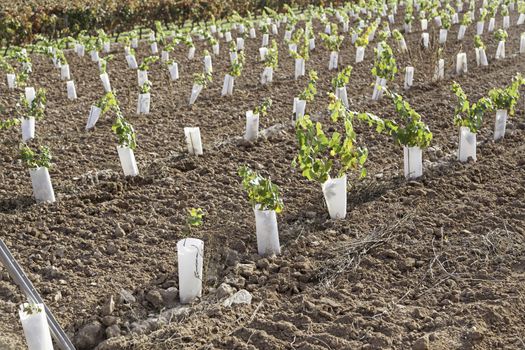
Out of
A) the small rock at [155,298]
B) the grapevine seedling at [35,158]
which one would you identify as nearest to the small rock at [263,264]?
the small rock at [155,298]

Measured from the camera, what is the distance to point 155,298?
4941 millimetres

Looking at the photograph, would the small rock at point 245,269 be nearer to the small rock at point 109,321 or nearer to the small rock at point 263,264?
the small rock at point 263,264

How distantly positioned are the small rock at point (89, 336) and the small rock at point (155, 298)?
38 centimetres

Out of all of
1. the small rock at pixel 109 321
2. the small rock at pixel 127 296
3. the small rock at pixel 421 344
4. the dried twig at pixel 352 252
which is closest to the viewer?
the small rock at pixel 421 344

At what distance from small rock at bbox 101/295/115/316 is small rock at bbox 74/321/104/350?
104mm

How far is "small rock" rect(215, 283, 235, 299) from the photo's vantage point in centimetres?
482

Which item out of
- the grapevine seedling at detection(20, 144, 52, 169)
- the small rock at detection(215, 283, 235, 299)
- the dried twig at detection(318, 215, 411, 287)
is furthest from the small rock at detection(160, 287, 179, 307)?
the grapevine seedling at detection(20, 144, 52, 169)

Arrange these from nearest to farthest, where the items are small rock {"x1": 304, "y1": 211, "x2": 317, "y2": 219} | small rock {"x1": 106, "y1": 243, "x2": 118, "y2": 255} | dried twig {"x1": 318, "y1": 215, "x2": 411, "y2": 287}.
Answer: dried twig {"x1": 318, "y1": 215, "x2": 411, "y2": 287} < small rock {"x1": 106, "y1": 243, "x2": 118, "y2": 255} < small rock {"x1": 304, "y1": 211, "x2": 317, "y2": 219}

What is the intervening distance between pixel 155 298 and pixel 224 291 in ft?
1.48

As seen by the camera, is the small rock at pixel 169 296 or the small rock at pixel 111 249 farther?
the small rock at pixel 111 249

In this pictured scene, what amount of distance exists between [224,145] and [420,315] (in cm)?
401

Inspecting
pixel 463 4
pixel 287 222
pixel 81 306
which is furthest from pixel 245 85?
pixel 463 4

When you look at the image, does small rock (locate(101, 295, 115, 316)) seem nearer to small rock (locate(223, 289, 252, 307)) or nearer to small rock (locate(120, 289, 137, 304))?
small rock (locate(120, 289, 137, 304))

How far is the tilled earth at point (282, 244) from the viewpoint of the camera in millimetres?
4391
